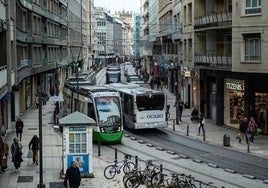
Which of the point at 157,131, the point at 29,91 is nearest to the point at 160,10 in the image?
the point at 29,91

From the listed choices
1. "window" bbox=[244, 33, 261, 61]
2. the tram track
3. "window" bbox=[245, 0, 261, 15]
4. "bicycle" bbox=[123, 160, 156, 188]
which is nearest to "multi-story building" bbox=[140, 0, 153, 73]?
"window" bbox=[244, 33, 261, 61]

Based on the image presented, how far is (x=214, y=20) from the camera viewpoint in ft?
145

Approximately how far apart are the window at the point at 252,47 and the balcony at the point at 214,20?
2.69 m

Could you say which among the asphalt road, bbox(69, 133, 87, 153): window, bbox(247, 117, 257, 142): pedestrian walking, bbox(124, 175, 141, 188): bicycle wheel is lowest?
the asphalt road

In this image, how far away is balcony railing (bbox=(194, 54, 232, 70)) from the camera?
1631 inches

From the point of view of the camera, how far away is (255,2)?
37750 mm

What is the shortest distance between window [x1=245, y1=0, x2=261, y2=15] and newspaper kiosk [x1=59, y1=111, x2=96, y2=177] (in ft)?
59.5

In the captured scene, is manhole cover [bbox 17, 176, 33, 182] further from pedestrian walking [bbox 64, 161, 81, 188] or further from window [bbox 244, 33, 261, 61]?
window [bbox 244, 33, 261, 61]

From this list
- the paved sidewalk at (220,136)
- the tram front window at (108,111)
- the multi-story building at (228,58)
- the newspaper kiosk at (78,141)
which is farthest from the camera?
the multi-story building at (228,58)

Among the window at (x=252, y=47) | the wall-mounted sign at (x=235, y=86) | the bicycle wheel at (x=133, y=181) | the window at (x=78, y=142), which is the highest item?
the window at (x=252, y=47)

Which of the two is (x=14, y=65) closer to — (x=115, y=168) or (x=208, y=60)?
(x=208, y=60)

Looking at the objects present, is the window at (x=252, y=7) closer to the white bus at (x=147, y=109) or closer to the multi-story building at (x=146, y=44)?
the white bus at (x=147, y=109)

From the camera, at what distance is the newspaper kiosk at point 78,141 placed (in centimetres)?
2398

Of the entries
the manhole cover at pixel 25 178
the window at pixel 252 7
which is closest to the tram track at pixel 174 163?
the manhole cover at pixel 25 178
